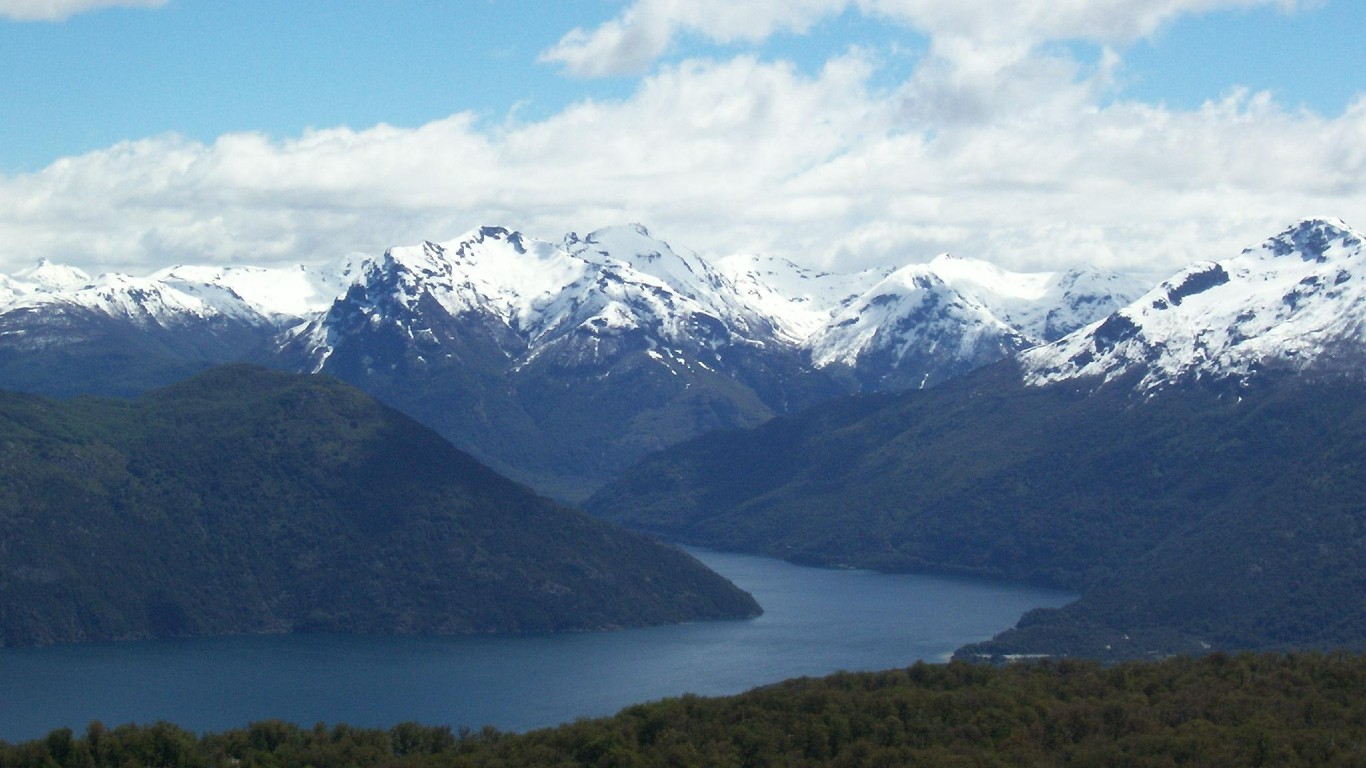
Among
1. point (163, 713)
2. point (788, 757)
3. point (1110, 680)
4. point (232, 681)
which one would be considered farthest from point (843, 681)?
point (232, 681)

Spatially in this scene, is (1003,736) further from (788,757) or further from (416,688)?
(416,688)

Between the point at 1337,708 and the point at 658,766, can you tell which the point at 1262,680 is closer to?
the point at 1337,708

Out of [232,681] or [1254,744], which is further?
[232,681]

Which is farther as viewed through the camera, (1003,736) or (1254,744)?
(1003,736)

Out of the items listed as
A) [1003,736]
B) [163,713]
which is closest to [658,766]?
[1003,736]

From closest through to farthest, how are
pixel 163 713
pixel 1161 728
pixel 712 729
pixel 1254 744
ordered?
1. pixel 1254 744
2. pixel 1161 728
3. pixel 712 729
4. pixel 163 713

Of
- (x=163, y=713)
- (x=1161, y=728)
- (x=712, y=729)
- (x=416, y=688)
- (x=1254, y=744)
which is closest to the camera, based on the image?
(x=1254, y=744)
